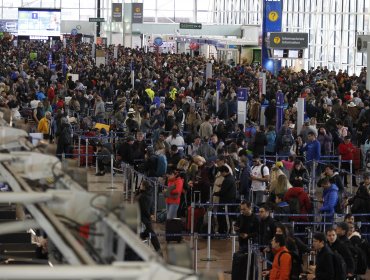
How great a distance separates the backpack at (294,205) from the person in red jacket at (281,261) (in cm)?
398

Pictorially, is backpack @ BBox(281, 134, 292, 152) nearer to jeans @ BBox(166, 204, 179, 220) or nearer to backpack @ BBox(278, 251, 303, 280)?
jeans @ BBox(166, 204, 179, 220)

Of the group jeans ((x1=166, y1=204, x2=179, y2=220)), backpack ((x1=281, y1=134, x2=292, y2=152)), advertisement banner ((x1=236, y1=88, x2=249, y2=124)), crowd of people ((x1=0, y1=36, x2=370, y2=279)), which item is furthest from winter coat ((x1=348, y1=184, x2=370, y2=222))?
advertisement banner ((x1=236, y1=88, x2=249, y2=124))

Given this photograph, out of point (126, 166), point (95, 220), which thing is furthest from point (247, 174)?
point (95, 220)

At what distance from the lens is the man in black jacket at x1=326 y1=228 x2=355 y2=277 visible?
12.2 metres

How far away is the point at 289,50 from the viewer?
42.6 meters

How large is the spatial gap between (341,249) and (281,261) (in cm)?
82

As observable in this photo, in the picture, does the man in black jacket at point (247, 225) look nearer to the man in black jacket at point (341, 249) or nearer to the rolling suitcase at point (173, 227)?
the man in black jacket at point (341, 249)

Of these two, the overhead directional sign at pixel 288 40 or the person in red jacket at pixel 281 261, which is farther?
the overhead directional sign at pixel 288 40

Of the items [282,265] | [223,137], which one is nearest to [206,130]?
[223,137]

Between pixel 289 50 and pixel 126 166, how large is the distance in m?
21.7

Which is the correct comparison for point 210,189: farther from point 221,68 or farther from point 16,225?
point 221,68

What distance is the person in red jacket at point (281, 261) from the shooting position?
11.9 meters

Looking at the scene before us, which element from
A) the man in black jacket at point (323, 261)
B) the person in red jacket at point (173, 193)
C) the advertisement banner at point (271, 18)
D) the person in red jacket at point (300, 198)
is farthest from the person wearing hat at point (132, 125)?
the advertisement banner at point (271, 18)

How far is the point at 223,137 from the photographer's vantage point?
2469 centimetres
